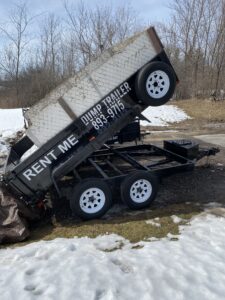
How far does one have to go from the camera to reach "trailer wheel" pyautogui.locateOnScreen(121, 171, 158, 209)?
6.41 m

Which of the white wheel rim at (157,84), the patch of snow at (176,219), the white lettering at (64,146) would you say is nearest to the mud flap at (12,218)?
the white lettering at (64,146)

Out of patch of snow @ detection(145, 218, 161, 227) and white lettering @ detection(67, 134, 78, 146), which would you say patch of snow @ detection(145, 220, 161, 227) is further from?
white lettering @ detection(67, 134, 78, 146)

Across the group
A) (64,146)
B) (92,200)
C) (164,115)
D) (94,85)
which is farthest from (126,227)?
(164,115)

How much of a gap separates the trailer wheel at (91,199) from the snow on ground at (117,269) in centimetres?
74

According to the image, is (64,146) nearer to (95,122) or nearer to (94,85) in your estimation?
(95,122)

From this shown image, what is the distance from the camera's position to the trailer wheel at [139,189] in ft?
21.0

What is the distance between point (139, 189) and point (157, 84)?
68.8 inches

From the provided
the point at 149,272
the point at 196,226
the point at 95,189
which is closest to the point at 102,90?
the point at 95,189

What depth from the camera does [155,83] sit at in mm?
6363

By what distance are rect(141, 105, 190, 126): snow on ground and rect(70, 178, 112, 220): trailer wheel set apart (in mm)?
12410

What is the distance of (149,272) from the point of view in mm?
4488

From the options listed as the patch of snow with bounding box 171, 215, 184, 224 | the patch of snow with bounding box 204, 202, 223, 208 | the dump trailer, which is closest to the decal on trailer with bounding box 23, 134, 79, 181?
the dump trailer

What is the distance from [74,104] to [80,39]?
95.8 feet

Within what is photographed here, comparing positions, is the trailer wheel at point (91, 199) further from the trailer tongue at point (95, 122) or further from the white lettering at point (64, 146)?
the white lettering at point (64, 146)
